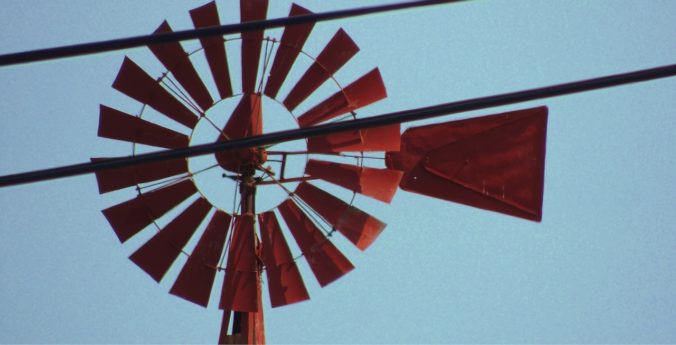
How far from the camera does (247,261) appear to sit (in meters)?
9.33

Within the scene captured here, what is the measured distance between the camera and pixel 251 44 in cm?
930

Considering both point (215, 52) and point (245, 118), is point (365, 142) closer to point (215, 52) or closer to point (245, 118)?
point (245, 118)

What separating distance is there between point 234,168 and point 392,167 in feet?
4.58

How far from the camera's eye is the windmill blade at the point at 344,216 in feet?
29.8

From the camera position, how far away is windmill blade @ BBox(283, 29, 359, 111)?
9.27m

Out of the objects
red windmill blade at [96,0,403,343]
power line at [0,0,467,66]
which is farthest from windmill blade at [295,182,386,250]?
power line at [0,0,467,66]

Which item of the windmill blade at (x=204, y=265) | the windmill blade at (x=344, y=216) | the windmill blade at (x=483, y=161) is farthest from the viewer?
the windmill blade at (x=483, y=161)

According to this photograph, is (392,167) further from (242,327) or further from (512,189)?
(242,327)

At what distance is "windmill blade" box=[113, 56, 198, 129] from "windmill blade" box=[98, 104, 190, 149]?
5.8 inches

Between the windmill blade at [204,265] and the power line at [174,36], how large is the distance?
406 centimetres

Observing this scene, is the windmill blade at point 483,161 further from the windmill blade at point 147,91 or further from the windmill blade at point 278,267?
the windmill blade at point 147,91

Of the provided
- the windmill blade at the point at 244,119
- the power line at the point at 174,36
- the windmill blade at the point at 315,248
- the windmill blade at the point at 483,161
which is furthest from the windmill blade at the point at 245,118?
the power line at the point at 174,36

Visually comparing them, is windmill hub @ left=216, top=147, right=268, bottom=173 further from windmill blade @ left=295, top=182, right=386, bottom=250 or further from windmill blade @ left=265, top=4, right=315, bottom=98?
windmill blade @ left=265, top=4, right=315, bottom=98

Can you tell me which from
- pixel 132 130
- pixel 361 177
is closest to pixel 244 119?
pixel 132 130
